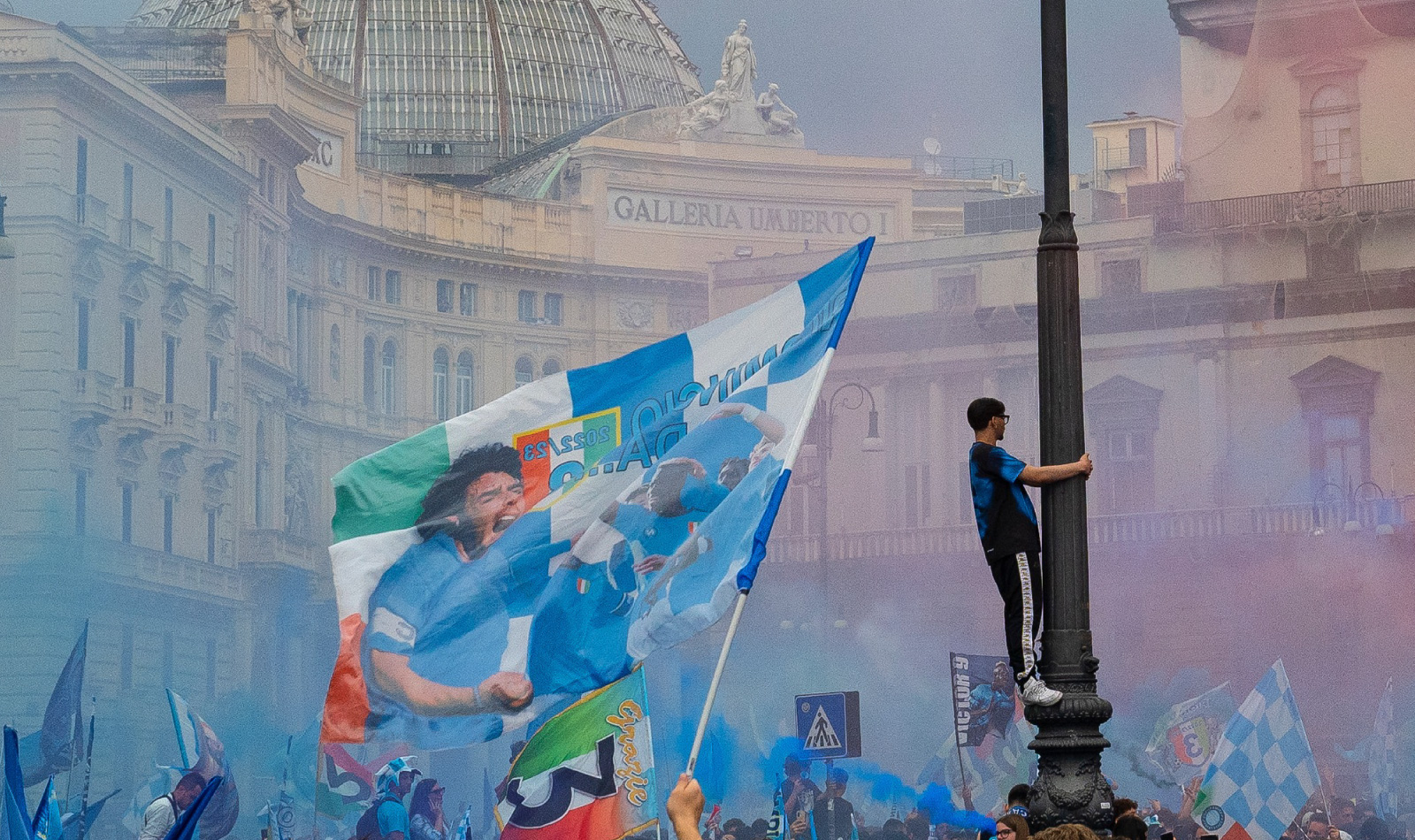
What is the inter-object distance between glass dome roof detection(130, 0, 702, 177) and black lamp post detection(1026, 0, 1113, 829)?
87118 mm

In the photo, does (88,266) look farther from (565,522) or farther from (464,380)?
(565,522)

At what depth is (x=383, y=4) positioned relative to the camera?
323 ft

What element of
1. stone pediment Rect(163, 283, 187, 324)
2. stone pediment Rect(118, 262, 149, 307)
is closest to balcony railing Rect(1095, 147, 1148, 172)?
stone pediment Rect(163, 283, 187, 324)

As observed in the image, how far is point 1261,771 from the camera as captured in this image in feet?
59.5

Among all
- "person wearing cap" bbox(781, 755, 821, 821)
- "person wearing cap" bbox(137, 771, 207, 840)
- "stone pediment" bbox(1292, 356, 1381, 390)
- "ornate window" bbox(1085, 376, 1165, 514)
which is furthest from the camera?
"ornate window" bbox(1085, 376, 1165, 514)

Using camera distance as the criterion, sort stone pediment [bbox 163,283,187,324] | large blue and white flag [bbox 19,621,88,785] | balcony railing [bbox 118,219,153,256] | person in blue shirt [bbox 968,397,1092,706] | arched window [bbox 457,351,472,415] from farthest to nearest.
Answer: arched window [bbox 457,351,472,415], stone pediment [bbox 163,283,187,324], balcony railing [bbox 118,219,153,256], large blue and white flag [bbox 19,621,88,785], person in blue shirt [bbox 968,397,1092,706]

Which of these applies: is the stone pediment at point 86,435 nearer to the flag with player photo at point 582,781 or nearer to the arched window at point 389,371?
the arched window at point 389,371

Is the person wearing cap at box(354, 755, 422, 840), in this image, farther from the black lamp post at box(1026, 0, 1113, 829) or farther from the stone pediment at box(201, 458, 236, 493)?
the stone pediment at box(201, 458, 236, 493)

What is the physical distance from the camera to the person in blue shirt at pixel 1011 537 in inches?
316

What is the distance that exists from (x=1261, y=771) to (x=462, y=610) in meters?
9.72

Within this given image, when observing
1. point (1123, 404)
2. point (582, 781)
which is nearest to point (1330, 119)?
point (1123, 404)

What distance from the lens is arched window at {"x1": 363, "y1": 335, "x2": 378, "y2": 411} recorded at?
2459 inches

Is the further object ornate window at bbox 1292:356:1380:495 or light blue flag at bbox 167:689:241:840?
ornate window at bbox 1292:356:1380:495

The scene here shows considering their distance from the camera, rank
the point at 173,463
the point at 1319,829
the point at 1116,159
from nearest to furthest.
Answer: the point at 1319,829, the point at 173,463, the point at 1116,159
